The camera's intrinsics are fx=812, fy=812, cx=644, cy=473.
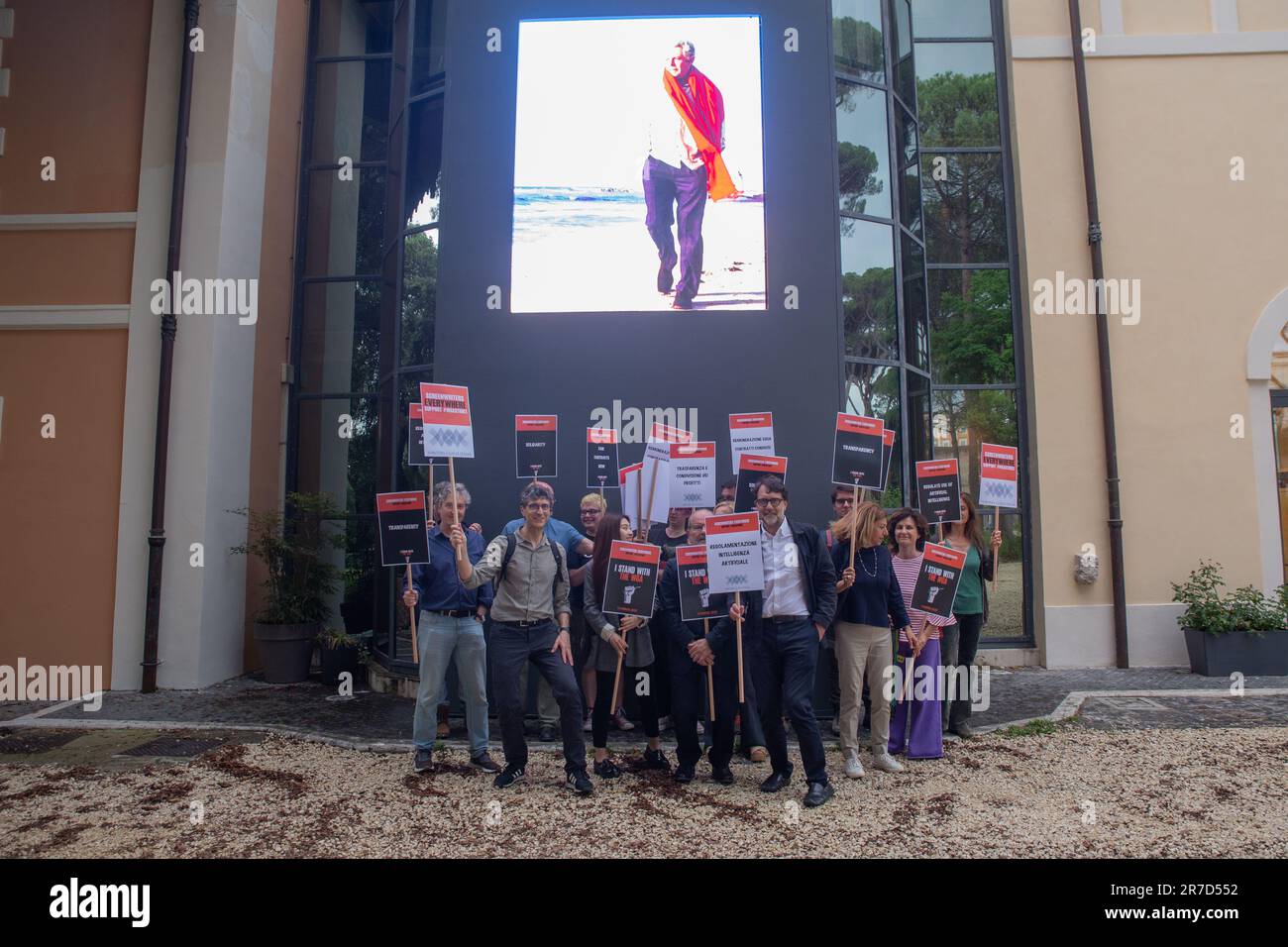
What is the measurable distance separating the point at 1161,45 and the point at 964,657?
25.4 ft

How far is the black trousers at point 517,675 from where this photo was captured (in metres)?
4.85

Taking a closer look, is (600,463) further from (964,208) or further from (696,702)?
(964,208)

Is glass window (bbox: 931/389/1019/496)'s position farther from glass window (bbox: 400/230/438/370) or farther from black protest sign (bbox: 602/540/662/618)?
glass window (bbox: 400/230/438/370)

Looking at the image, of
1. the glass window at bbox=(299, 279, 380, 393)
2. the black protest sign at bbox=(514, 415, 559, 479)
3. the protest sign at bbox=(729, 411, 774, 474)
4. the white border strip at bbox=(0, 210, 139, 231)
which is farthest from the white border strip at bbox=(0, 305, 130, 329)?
the protest sign at bbox=(729, 411, 774, 474)

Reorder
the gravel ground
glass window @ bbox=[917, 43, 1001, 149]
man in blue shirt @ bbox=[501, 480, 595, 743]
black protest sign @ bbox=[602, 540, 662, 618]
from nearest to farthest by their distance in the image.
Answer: the gravel ground, black protest sign @ bbox=[602, 540, 662, 618], man in blue shirt @ bbox=[501, 480, 595, 743], glass window @ bbox=[917, 43, 1001, 149]

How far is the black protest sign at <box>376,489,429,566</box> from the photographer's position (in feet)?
16.7

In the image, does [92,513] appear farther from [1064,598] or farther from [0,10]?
[1064,598]

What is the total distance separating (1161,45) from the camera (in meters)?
9.13

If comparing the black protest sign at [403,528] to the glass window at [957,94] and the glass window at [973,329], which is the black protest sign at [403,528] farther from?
the glass window at [957,94]

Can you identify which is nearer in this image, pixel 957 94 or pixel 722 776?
pixel 722 776

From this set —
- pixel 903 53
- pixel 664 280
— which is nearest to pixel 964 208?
pixel 903 53

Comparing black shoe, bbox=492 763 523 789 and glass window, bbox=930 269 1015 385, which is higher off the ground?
glass window, bbox=930 269 1015 385

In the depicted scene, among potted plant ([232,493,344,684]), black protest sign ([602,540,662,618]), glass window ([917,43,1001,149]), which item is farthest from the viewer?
glass window ([917,43,1001,149])

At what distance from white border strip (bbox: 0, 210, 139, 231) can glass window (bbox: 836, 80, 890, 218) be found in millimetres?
7060
